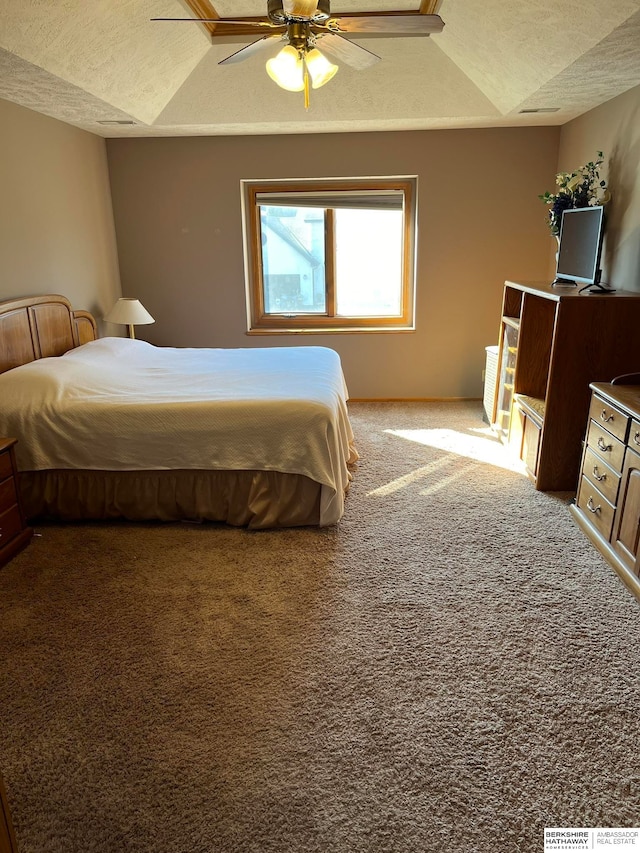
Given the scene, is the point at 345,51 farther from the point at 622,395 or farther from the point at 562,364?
the point at 622,395

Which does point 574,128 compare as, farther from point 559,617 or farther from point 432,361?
point 559,617

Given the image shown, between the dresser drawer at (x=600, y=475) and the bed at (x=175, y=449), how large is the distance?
1.28m

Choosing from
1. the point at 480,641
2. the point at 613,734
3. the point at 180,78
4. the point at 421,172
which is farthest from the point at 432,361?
the point at 613,734

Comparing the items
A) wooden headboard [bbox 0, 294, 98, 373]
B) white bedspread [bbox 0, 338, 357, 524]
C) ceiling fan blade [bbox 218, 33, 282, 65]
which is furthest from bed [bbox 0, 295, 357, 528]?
ceiling fan blade [bbox 218, 33, 282, 65]

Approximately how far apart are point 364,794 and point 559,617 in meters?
1.15

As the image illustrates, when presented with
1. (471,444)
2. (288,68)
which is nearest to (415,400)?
(471,444)

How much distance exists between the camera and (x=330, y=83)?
427cm

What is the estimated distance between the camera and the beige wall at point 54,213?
143 inches

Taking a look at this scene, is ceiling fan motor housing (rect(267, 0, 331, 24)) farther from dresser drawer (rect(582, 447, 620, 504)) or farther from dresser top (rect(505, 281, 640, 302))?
dresser drawer (rect(582, 447, 620, 504))

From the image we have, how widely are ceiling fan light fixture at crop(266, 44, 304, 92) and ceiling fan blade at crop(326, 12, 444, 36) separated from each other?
0.64 feet

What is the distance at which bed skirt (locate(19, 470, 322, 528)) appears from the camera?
3.02 meters

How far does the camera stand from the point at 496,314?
5195mm

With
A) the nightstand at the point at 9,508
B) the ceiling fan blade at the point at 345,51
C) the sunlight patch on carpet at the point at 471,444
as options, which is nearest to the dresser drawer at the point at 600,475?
the sunlight patch on carpet at the point at 471,444

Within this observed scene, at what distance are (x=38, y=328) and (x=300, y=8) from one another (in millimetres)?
2555
